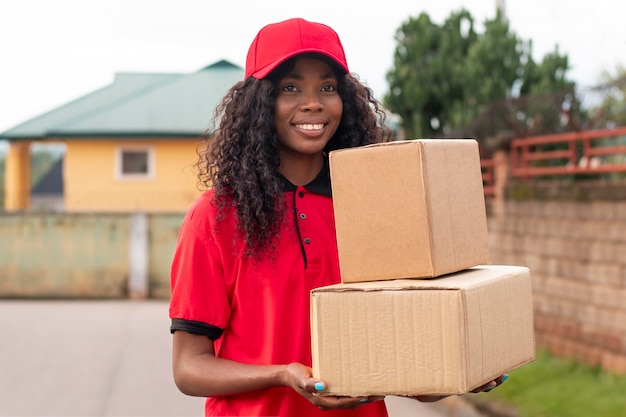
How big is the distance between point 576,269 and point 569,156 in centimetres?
132

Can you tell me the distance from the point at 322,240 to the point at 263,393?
383 millimetres

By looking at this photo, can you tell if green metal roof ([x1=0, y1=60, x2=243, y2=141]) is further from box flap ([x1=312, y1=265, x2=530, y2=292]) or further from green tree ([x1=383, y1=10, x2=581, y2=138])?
box flap ([x1=312, y1=265, x2=530, y2=292])

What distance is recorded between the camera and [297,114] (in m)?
2.39

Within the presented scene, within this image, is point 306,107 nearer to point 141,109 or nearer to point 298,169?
point 298,169

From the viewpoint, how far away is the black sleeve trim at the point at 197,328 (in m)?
2.31

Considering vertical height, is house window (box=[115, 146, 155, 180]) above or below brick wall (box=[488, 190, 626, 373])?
above

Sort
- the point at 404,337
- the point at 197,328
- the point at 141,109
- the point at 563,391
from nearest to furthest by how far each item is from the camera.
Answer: the point at 404,337 < the point at 197,328 < the point at 563,391 < the point at 141,109

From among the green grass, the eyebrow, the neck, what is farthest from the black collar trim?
the green grass

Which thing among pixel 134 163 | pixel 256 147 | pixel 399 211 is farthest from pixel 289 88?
pixel 134 163

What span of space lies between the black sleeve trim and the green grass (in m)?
4.33

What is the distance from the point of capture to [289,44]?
236 centimetres

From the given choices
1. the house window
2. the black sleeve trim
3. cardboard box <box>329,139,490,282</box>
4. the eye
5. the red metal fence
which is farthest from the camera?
the house window

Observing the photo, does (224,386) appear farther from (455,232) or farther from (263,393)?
(455,232)

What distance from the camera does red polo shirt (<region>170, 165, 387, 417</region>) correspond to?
231 centimetres
